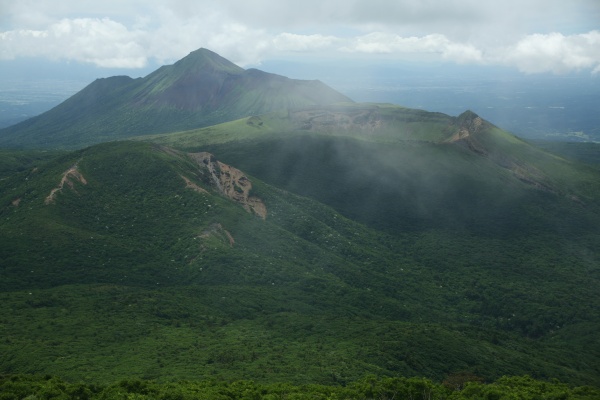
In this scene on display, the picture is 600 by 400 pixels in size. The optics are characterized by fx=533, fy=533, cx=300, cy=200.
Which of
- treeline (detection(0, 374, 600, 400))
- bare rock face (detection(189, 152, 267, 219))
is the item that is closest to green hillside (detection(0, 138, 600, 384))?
bare rock face (detection(189, 152, 267, 219))

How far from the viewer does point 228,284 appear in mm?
132000

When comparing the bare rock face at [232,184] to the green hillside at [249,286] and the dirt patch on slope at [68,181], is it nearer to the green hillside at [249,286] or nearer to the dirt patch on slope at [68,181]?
the green hillside at [249,286]

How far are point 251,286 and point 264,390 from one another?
65300mm

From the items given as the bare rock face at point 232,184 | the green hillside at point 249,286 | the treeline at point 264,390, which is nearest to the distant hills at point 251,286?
the green hillside at point 249,286

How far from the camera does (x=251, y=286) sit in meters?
132

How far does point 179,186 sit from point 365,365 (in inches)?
3904

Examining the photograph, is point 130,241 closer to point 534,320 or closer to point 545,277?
point 534,320

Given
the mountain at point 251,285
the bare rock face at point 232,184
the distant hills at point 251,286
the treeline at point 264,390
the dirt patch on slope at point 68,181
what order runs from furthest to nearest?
the bare rock face at point 232,184, the dirt patch on slope at point 68,181, the mountain at point 251,285, the distant hills at point 251,286, the treeline at point 264,390

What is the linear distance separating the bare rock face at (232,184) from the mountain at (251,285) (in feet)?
2.51

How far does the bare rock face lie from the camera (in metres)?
184

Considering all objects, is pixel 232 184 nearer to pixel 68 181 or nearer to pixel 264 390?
pixel 68 181

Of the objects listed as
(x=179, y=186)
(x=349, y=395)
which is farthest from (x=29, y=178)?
(x=349, y=395)

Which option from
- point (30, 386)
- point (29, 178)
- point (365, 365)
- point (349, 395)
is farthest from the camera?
point (29, 178)

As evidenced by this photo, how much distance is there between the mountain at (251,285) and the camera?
92.2m
